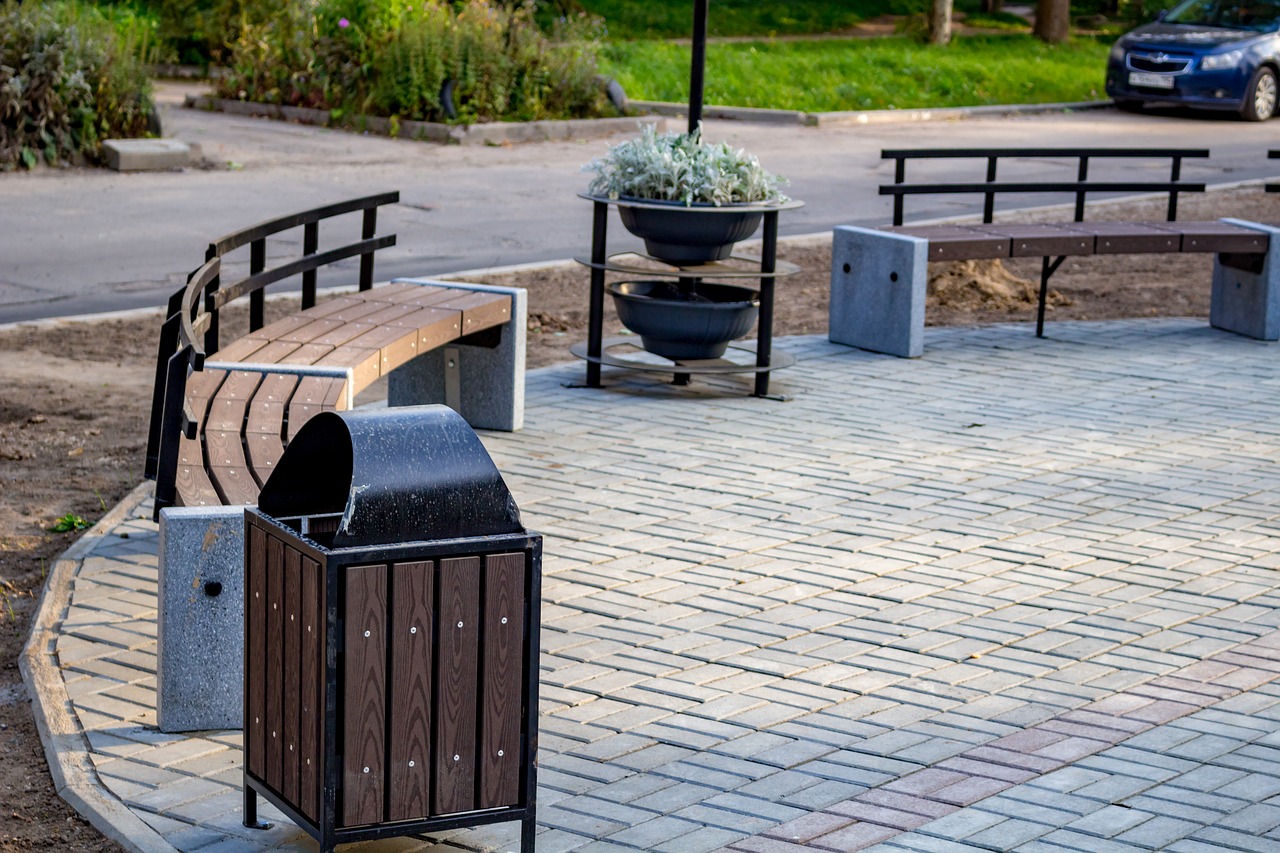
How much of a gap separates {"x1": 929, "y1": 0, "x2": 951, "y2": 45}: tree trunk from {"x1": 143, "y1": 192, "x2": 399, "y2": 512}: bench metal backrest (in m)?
24.4

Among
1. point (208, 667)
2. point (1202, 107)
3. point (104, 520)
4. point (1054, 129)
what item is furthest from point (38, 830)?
point (1202, 107)

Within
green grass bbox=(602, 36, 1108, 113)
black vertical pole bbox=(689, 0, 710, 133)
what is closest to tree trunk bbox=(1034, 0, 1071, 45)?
green grass bbox=(602, 36, 1108, 113)

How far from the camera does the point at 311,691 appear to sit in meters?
3.77

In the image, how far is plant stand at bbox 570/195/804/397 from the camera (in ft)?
27.5

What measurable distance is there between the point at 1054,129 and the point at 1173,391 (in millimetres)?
14559

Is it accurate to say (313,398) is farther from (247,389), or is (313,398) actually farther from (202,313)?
(202,313)

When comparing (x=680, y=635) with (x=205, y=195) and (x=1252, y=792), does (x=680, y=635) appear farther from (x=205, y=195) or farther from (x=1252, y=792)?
(x=205, y=195)

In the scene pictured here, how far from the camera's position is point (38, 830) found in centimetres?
411

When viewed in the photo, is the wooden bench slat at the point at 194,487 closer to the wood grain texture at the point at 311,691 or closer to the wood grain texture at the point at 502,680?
the wood grain texture at the point at 311,691

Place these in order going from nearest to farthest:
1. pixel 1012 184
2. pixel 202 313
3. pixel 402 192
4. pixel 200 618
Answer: pixel 200 618, pixel 202 313, pixel 1012 184, pixel 402 192

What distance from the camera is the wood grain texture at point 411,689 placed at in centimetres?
371

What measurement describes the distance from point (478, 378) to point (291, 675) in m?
4.22

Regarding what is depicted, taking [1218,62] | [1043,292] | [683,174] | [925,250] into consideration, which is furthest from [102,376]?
[1218,62]

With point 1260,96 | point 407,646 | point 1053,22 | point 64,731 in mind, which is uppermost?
point 1053,22
